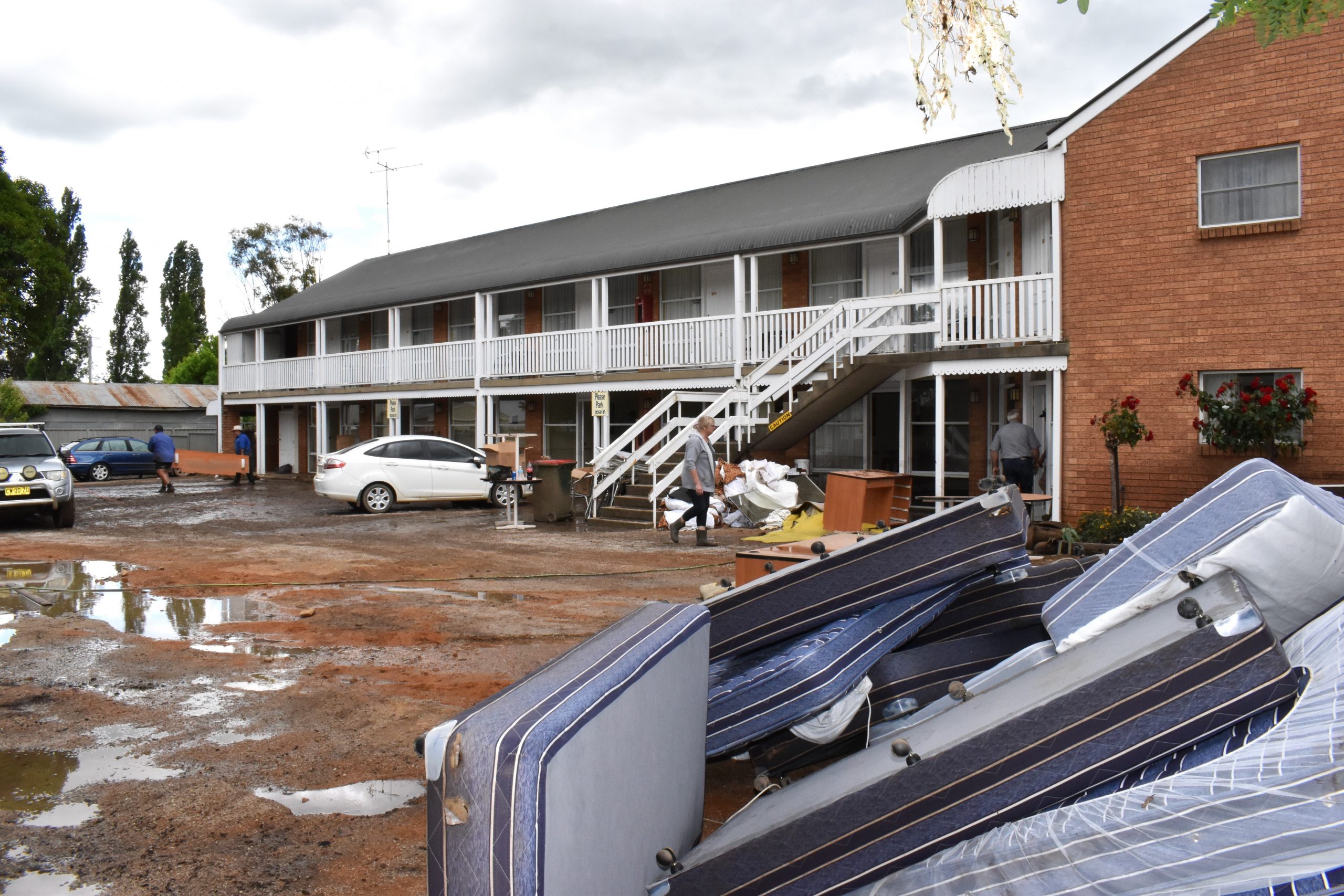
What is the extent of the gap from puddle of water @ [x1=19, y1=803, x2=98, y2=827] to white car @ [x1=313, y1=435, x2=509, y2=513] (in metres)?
13.8

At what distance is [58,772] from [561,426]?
20.0 m

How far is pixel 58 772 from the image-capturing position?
14.4ft

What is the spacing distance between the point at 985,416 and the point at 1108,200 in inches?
170

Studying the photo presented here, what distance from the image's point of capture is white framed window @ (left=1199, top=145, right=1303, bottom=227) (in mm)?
11680

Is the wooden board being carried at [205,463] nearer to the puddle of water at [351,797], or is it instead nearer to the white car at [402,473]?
the white car at [402,473]

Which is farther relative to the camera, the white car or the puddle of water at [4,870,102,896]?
the white car

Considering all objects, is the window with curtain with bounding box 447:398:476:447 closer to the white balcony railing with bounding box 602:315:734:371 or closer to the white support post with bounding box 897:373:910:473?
the white balcony railing with bounding box 602:315:734:371

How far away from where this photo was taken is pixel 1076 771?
2451 mm

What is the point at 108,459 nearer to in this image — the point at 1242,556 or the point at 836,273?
the point at 836,273

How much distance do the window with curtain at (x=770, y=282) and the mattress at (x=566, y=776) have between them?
16.8 metres

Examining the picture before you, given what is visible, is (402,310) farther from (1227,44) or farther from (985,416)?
(1227,44)

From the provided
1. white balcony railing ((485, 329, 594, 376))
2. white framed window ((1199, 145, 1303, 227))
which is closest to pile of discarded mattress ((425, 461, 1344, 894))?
white framed window ((1199, 145, 1303, 227))

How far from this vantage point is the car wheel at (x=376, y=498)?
18375mm

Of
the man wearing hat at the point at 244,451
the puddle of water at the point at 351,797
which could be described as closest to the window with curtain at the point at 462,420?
the man wearing hat at the point at 244,451
